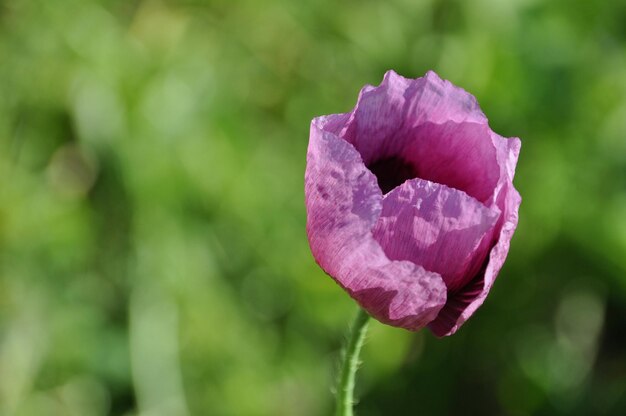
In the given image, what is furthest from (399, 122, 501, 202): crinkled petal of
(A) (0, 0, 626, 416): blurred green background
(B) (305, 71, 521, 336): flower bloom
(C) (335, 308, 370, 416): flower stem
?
(A) (0, 0, 626, 416): blurred green background

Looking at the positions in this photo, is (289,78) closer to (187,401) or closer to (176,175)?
(176,175)

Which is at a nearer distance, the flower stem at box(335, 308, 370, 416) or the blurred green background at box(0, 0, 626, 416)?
the flower stem at box(335, 308, 370, 416)

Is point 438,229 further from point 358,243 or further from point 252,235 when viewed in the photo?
point 252,235

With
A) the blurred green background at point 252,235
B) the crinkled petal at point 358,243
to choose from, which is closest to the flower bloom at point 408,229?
the crinkled petal at point 358,243

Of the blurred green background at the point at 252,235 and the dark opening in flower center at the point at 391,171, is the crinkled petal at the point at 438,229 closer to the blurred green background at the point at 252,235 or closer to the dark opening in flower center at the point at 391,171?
the dark opening in flower center at the point at 391,171

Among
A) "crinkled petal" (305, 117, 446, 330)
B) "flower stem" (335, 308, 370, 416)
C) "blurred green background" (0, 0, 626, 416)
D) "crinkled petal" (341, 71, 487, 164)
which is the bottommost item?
"blurred green background" (0, 0, 626, 416)

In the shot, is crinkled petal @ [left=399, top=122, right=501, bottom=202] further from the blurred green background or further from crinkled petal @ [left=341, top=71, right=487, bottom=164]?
the blurred green background

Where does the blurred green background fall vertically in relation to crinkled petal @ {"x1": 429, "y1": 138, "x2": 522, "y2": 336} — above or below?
below
